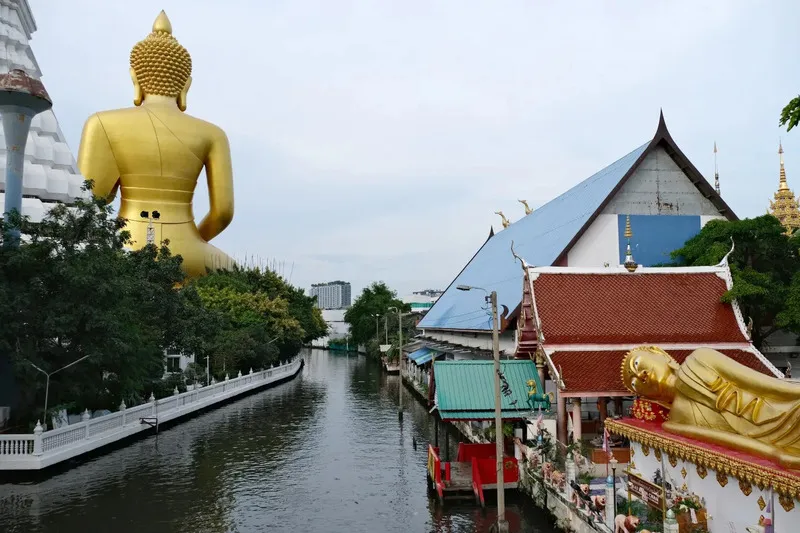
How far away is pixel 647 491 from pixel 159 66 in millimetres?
46773

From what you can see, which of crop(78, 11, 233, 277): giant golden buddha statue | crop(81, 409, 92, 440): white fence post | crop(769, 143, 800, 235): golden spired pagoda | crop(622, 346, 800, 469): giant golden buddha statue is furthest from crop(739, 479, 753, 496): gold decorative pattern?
crop(769, 143, 800, 235): golden spired pagoda

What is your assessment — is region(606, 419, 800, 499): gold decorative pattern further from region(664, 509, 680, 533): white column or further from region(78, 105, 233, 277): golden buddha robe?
region(78, 105, 233, 277): golden buddha robe

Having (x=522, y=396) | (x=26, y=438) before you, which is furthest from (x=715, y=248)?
(x=26, y=438)

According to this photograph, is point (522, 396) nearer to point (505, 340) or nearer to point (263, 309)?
point (505, 340)

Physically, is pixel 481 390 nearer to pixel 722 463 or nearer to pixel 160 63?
pixel 722 463

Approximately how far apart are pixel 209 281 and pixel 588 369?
3678 cm

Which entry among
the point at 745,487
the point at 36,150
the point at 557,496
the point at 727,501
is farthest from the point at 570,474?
the point at 36,150

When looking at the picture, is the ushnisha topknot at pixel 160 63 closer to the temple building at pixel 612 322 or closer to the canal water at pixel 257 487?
the canal water at pixel 257 487

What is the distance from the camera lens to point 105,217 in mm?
24234

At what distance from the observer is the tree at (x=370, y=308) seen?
88062 millimetres

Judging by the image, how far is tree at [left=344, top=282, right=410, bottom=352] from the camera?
8806cm

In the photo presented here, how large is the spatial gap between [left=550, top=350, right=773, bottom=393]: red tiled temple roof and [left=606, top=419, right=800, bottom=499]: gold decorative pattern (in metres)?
3.30

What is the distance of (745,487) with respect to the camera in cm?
1017

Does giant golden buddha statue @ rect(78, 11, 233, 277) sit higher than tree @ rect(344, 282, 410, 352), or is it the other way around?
giant golden buddha statue @ rect(78, 11, 233, 277)
